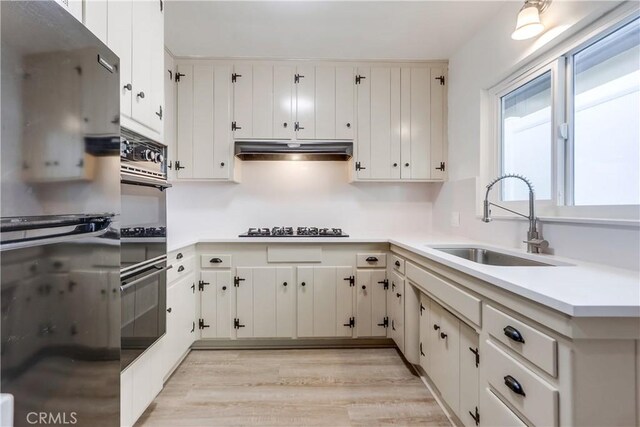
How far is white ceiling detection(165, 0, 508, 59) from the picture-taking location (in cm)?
192

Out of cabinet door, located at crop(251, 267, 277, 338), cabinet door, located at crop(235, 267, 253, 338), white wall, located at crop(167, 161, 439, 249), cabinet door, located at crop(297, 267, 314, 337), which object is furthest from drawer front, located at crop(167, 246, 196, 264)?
cabinet door, located at crop(297, 267, 314, 337)

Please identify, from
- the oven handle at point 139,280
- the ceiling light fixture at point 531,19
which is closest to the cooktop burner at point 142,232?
the oven handle at point 139,280

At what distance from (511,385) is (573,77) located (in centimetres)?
154

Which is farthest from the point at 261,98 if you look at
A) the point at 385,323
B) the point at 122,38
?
the point at 385,323

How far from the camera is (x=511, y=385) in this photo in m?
0.99

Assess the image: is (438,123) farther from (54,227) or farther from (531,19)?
(54,227)

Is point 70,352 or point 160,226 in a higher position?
point 160,226

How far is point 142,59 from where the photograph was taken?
1469 mm

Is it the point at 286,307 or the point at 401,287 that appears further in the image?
the point at 286,307

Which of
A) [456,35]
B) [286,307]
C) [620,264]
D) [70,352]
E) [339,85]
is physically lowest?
[286,307]

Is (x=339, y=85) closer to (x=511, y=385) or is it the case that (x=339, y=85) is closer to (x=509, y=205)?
(x=509, y=205)

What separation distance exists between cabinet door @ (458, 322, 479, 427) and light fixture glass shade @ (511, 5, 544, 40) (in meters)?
1.55

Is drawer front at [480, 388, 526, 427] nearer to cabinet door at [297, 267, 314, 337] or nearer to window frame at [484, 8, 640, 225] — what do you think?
window frame at [484, 8, 640, 225]

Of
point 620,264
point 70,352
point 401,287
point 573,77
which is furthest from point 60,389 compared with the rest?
point 573,77
